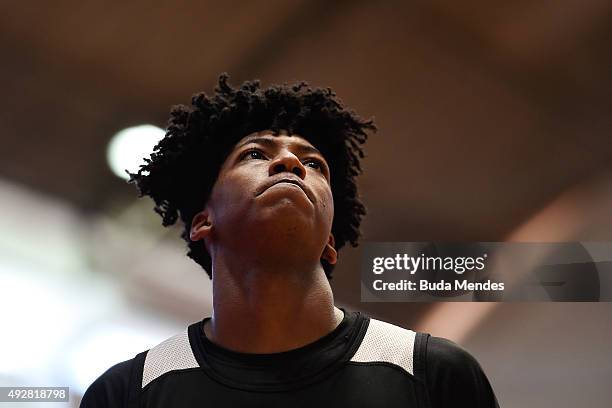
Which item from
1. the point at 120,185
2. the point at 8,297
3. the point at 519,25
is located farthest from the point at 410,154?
the point at 8,297

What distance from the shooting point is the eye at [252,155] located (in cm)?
99

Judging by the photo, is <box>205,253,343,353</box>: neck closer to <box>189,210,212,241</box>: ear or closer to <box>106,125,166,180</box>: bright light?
<box>189,210,212,241</box>: ear

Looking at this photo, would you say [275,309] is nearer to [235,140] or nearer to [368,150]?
[235,140]

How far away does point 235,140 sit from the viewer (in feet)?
3.41

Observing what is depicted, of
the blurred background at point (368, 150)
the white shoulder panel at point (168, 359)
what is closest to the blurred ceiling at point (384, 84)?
the blurred background at point (368, 150)

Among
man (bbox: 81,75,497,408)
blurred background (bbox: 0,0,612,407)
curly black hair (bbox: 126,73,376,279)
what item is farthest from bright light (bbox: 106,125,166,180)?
man (bbox: 81,75,497,408)

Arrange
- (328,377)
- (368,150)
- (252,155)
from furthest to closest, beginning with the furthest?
(368,150) → (252,155) → (328,377)

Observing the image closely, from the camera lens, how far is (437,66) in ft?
5.04

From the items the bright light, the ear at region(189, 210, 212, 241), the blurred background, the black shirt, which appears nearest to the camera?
the black shirt

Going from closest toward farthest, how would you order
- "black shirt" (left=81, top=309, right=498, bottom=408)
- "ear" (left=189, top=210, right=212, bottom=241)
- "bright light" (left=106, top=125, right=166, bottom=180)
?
1. "black shirt" (left=81, top=309, right=498, bottom=408)
2. "ear" (left=189, top=210, right=212, bottom=241)
3. "bright light" (left=106, top=125, right=166, bottom=180)

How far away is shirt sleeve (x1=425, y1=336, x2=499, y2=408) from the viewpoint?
0.87m

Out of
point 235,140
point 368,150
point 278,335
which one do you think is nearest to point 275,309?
point 278,335

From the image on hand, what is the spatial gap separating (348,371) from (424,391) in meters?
0.08

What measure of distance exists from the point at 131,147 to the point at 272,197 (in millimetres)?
696
